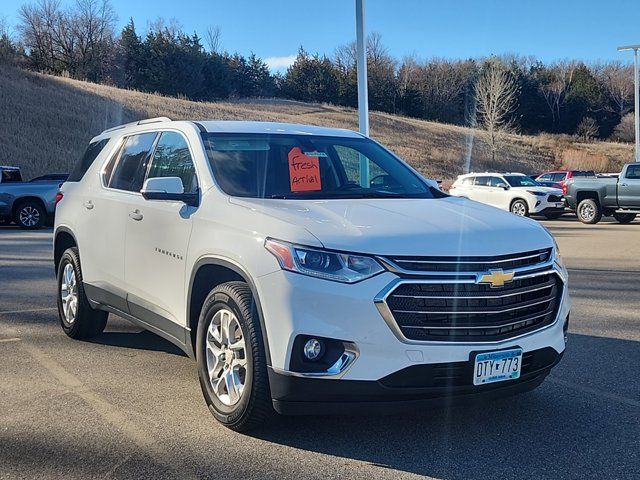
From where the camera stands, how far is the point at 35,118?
134 feet

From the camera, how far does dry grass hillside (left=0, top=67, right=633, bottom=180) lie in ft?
122

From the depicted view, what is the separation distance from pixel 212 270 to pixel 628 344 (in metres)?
4.02

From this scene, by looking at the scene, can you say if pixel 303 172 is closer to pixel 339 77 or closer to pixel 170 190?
pixel 170 190

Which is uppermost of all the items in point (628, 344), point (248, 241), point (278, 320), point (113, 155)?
point (113, 155)

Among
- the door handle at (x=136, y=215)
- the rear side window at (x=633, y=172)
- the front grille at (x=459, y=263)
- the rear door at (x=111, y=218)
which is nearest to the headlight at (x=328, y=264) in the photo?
the front grille at (x=459, y=263)

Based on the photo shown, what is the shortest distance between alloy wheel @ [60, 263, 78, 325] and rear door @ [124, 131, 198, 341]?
1.23 metres

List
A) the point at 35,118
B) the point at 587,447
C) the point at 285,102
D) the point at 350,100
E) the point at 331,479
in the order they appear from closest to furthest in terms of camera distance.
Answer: the point at 331,479, the point at 587,447, the point at 35,118, the point at 285,102, the point at 350,100

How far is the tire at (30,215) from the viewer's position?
18.2 m

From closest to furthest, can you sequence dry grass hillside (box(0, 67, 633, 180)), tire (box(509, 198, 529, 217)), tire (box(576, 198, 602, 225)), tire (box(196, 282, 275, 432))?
tire (box(196, 282, 275, 432)) < tire (box(576, 198, 602, 225)) < tire (box(509, 198, 529, 217)) < dry grass hillside (box(0, 67, 633, 180))

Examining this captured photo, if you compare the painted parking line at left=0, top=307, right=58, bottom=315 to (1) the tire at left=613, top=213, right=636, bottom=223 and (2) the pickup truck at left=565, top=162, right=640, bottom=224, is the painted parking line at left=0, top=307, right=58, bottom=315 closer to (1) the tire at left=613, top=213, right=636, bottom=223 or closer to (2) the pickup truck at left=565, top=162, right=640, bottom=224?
(2) the pickup truck at left=565, top=162, right=640, bottom=224

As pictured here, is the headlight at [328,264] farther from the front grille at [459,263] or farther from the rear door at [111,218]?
the rear door at [111,218]

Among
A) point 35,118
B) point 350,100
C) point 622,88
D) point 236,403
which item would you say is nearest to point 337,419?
point 236,403

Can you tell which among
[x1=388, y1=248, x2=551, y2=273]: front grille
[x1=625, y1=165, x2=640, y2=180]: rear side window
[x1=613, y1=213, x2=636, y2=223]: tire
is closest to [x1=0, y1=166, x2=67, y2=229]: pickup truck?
[x1=625, y1=165, x2=640, y2=180]: rear side window

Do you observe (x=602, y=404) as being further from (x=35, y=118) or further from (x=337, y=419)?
(x=35, y=118)
